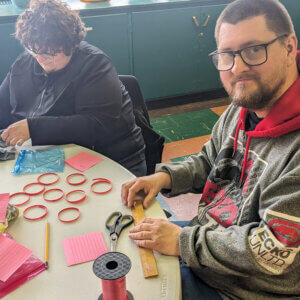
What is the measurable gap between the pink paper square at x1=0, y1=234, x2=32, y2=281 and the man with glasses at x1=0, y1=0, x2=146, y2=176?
0.59 meters

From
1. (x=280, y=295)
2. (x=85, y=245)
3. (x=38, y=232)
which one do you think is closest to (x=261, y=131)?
(x=280, y=295)

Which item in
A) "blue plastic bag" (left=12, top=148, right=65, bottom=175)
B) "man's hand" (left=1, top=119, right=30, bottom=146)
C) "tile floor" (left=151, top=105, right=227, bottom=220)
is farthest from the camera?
"tile floor" (left=151, top=105, right=227, bottom=220)

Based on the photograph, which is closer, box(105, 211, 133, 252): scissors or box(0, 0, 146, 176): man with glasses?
box(105, 211, 133, 252): scissors

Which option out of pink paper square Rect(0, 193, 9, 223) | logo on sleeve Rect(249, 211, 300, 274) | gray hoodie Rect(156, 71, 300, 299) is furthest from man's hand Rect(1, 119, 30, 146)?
logo on sleeve Rect(249, 211, 300, 274)

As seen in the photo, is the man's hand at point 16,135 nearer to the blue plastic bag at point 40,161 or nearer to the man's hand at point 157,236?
the blue plastic bag at point 40,161

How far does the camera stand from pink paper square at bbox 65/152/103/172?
1355 millimetres

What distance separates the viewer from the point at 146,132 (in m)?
1.89

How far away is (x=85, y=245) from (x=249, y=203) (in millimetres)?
481

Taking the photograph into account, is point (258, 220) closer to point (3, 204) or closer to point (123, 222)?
point (123, 222)

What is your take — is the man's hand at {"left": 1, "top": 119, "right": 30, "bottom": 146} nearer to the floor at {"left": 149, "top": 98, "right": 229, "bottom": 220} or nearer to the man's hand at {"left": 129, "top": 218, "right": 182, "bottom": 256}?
the man's hand at {"left": 129, "top": 218, "right": 182, "bottom": 256}

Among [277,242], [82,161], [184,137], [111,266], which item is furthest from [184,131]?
[111,266]

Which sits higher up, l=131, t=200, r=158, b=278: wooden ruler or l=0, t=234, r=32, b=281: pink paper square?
l=0, t=234, r=32, b=281: pink paper square

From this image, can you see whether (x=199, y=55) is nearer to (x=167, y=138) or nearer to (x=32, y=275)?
(x=167, y=138)

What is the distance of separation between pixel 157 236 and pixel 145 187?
0.26m
